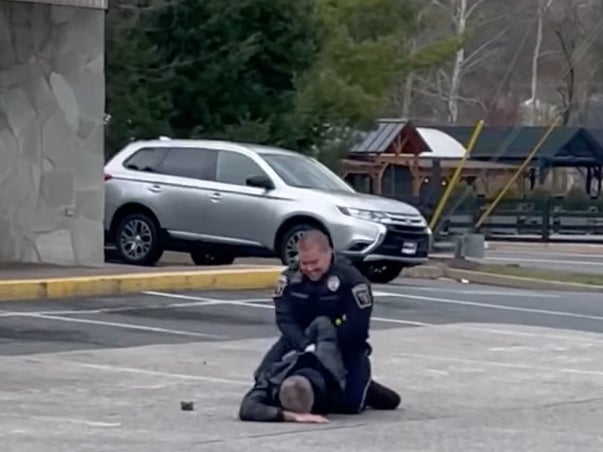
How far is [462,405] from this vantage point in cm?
1232

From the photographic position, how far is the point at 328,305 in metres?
11.3

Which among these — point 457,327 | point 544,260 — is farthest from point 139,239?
point 544,260

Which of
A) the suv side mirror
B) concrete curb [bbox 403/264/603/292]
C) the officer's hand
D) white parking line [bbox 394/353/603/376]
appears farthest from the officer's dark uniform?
concrete curb [bbox 403/264/603/292]

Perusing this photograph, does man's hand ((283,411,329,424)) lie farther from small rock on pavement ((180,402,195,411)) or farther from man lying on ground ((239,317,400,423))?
small rock on pavement ((180,402,195,411))

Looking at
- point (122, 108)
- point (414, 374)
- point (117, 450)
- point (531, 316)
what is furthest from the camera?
point (122, 108)

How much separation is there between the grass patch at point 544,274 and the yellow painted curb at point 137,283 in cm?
709

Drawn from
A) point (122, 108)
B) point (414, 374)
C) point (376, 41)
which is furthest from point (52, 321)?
point (376, 41)

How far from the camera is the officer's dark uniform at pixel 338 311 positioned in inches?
443

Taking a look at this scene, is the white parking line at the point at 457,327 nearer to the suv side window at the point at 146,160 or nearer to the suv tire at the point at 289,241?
the suv tire at the point at 289,241

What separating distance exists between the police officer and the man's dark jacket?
0.26 feet

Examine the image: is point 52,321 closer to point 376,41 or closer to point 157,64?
point 157,64

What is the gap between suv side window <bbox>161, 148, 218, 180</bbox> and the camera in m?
24.0

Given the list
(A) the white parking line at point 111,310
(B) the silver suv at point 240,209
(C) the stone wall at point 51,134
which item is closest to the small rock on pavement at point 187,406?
(A) the white parking line at point 111,310

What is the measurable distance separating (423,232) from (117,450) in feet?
47.8
